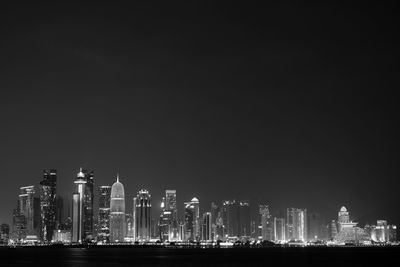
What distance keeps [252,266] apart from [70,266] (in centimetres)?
3099

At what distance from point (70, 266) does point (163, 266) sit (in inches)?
633

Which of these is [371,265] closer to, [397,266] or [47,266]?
[397,266]

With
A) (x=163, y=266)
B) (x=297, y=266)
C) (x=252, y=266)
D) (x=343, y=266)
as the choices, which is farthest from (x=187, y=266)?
(x=343, y=266)

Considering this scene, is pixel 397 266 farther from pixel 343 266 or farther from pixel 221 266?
pixel 221 266

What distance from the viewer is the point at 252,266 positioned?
106 m

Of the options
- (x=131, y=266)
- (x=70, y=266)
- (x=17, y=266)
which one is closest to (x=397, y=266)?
(x=131, y=266)

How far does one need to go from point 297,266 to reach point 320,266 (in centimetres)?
382

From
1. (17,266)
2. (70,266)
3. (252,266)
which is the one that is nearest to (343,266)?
(252,266)

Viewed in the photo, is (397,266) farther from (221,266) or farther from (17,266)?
(17,266)

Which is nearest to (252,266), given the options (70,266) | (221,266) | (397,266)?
(221,266)

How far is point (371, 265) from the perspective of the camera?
356 ft

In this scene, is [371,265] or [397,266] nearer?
[397,266]

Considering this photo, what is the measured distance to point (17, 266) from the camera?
105 m

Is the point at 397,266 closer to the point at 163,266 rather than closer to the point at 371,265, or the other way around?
the point at 371,265
